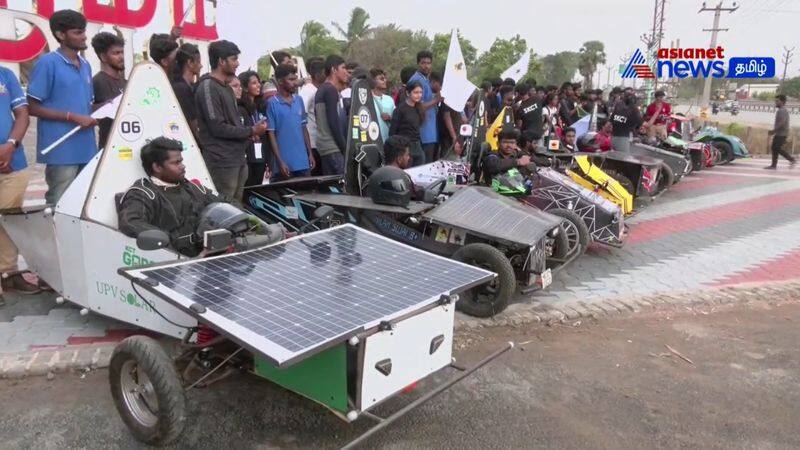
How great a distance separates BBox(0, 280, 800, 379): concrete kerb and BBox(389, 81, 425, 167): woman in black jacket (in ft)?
8.67

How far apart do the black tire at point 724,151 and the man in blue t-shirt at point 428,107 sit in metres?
9.91

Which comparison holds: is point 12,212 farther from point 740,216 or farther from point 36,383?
point 740,216

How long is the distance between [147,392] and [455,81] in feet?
18.8

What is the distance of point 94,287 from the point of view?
12.6 feet

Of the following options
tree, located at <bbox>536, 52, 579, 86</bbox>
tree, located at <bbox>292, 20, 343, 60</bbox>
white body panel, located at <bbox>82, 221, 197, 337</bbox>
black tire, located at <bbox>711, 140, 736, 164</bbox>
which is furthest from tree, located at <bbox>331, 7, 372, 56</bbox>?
white body panel, located at <bbox>82, 221, 197, 337</bbox>

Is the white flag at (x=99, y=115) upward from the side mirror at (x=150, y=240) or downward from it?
upward

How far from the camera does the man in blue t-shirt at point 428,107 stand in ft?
26.0

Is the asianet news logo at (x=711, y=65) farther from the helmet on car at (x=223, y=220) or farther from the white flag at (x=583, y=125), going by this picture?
the helmet on car at (x=223, y=220)

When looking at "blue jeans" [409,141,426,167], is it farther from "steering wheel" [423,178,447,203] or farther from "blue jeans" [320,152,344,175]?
"steering wheel" [423,178,447,203]

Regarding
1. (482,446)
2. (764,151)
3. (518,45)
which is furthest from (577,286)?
(518,45)

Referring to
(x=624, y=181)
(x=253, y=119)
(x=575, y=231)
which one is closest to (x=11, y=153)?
(x=253, y=119)

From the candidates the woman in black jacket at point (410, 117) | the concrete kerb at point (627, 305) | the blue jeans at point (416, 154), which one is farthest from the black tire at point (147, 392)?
the blue jeans at point (416, 154)

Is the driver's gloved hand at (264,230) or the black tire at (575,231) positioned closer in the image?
the driver's gloved hand at (264,230)

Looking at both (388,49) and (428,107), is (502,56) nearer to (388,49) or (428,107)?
(388,49)
